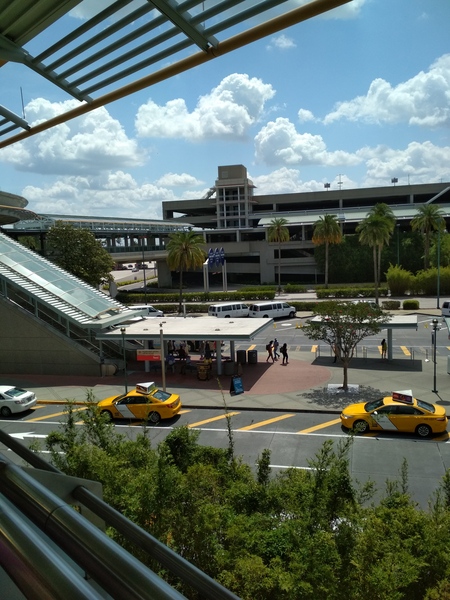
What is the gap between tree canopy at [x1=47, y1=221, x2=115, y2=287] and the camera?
46.7 metres

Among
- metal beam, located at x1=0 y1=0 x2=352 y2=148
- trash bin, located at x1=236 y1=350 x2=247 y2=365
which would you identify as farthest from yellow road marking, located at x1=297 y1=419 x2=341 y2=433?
metal beam, located at x1=0 y1=0 x2=352 y2=148

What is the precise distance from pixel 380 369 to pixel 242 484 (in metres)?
18.2

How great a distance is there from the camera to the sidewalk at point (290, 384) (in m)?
20.7

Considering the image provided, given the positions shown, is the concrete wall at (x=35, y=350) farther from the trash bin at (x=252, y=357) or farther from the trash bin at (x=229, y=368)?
the trash bin at (x=252, y=357)

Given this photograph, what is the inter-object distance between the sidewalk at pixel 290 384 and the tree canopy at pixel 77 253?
67.7 ft

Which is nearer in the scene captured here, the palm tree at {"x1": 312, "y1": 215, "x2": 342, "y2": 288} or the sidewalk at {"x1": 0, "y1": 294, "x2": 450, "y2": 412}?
the sidewalk at {"x1": 0, "y1": 294, "x2": 450, "y2": 412}

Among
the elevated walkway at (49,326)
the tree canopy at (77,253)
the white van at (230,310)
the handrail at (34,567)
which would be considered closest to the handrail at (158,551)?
the handrail at (34,567)

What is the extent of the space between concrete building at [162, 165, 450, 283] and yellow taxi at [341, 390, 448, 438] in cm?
5341

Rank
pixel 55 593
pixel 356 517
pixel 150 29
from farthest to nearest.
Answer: pixel 356 517 < pixel 150 29 < pixel 55 593

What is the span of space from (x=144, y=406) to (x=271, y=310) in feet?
84.9

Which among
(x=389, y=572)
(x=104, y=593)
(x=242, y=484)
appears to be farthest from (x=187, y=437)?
(x=104, y=593)

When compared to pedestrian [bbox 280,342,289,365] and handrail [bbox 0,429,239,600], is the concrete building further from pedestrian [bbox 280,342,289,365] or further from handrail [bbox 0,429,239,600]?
handrail [bbox 0,429,239,600]

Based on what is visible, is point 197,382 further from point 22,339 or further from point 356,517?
point 356,517

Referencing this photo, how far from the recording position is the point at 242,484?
352 inches
